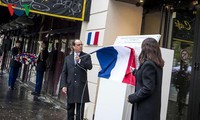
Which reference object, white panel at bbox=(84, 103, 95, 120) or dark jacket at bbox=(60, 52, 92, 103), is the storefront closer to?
white panel at bbox=(84, 103, 95, 120)

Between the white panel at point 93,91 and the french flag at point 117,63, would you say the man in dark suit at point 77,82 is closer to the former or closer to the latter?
the french flag at point 117,63

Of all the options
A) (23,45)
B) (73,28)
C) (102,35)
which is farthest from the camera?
(23,45)

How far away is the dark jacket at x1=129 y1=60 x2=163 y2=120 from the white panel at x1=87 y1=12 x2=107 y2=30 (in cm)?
378

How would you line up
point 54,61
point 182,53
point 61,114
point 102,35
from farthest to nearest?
point 54,61, point 61,114, point 102,35, point 182,53

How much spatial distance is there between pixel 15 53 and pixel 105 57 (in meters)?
7.31

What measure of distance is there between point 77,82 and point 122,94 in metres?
1.15

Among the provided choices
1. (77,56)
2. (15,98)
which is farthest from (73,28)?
(77,56)

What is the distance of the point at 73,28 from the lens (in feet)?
31.3

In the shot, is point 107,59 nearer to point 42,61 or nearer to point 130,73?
point 130,73

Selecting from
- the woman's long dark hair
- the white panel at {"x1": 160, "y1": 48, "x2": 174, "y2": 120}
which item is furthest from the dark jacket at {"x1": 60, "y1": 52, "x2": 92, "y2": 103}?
the woman's long dark hair

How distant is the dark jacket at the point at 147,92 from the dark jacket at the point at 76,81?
1.86 m

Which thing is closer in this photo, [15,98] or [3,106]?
[3,106]

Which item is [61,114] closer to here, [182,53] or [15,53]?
[182,53]

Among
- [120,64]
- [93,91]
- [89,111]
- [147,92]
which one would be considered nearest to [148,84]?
[147,92]
